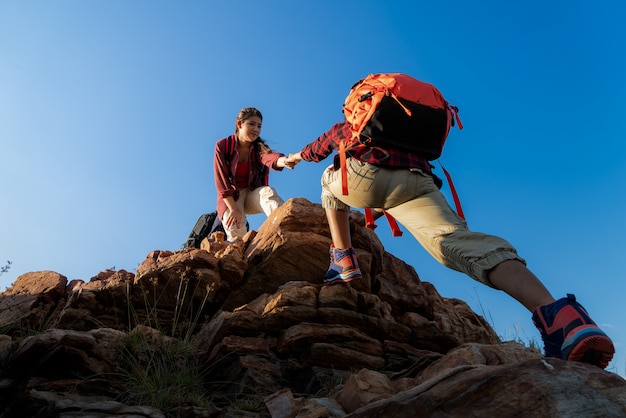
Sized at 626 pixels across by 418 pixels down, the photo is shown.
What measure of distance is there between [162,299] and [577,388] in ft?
18.3

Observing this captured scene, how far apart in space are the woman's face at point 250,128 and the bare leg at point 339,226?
4165 mm

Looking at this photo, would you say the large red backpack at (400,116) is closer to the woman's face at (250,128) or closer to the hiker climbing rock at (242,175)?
the hiker climbing rock at (242,175)

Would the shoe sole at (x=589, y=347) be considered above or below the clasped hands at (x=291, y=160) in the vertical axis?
below

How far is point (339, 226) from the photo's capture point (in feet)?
20.4

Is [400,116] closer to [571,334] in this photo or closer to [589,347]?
[571,334]

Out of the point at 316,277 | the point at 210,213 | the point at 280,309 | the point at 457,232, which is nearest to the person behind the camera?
the point at 457,232

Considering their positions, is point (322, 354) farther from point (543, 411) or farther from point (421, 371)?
point (543, 411)

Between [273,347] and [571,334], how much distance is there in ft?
11.0

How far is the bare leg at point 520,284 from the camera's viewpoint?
3.83 metres

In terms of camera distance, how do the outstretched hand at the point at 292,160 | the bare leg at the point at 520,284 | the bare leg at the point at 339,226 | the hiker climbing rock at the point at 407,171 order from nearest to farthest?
the bare leg at the point at 520,284
the hiker climbing rock at the point at 407,171
the bare leg at the point at 339,226
the outstretched hand at the point at 292,160

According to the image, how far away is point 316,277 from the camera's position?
7.59 m

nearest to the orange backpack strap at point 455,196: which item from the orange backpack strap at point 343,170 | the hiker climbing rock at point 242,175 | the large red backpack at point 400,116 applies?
the large red backpack at point 400,116

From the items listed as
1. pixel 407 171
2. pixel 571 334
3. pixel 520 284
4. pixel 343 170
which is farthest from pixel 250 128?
pixel 571 334

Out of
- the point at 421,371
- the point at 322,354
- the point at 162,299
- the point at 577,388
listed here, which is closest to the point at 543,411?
the point at 577,388
